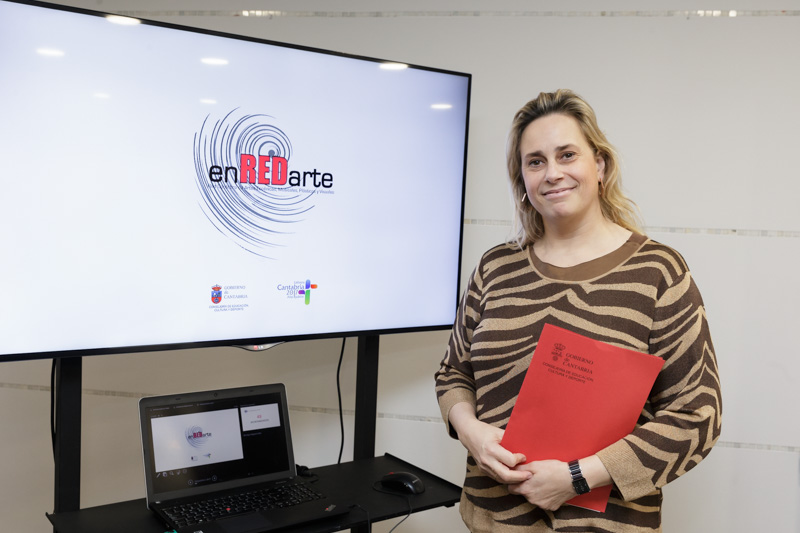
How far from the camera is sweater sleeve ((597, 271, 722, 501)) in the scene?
51.7 inches

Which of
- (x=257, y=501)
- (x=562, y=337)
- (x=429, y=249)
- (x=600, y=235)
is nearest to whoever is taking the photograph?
(x=562, y=337)

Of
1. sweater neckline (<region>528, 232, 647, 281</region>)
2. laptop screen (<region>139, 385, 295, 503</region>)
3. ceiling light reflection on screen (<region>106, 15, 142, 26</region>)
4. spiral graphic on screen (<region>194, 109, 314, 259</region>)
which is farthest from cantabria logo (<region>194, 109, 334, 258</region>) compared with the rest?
sweater neckline (<region>528, 232, 647, 281</region>)

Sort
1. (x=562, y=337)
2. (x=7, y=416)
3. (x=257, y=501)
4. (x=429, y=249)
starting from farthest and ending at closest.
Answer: (x=7, y=416) → (x=429, y=249) → (x=257, y=501) → (x=562, y=337)

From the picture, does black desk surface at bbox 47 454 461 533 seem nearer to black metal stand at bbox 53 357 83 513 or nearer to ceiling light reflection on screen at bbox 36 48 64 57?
black metal stand at bbox 53 357 83 513

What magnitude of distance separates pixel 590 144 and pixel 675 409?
1.90 feet

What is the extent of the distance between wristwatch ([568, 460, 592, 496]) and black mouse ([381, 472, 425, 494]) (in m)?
0.56

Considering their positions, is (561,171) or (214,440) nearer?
(561,171)

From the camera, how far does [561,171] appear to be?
1.46 m

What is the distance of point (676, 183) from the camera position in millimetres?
2207

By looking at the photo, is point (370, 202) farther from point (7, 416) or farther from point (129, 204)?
point (7, 416)

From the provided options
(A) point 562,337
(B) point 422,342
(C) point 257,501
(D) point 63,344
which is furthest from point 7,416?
(A) point 562,337

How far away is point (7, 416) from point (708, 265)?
7.88ft

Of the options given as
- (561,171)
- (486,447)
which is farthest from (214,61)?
(486,447)

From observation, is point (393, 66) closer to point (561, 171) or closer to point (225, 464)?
point (561, 171)
